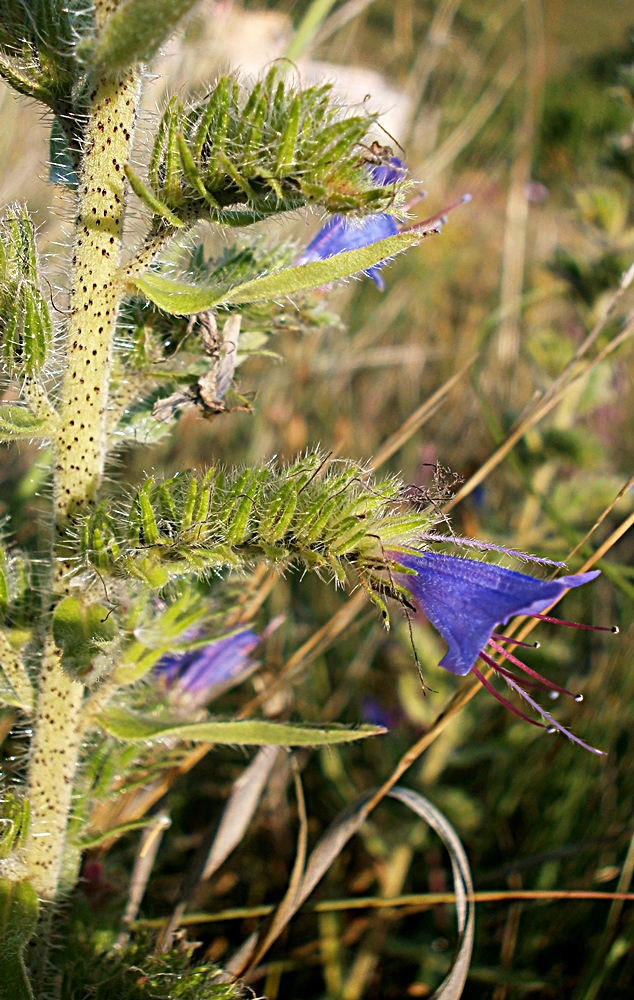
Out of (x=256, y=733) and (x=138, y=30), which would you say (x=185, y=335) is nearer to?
(x=138, y=30)

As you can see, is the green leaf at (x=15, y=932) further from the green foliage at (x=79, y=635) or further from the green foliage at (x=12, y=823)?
the green foliage at (x=79, y=635)

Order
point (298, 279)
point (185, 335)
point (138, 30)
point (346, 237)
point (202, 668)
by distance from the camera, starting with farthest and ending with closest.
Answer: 1. point (202, 668)
2. point (346, 237)
3. point (185, 335)
4. point (298, 279)
5. point (138, 30)

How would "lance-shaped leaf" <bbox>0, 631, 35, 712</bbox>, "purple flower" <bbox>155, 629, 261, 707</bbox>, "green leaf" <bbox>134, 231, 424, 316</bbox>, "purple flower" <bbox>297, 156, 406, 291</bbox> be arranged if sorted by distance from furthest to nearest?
1. "purple flower" <bbox>155, 629, 261, 707</bbox>
2. "purple flower" <bbox>297, 156, 406, 291</bbox>
3. "lance-shaped leaf" <bbox>0, 631, 35, 712</bbox>
4. "green leaf" <bbox>134, 231, 424, 316</bbox>

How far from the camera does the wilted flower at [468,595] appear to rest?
2.67 ft

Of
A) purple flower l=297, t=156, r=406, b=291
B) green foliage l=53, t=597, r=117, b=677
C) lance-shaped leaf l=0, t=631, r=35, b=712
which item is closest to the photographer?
green foliage l=53, t=597, r=117, b=677

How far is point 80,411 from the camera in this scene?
95 centimetres

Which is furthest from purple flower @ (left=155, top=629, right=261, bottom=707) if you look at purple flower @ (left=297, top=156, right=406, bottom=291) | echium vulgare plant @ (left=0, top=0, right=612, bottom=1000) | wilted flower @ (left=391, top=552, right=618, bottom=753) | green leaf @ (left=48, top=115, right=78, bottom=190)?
green leaf @ (left=48, top=115, right=78, bottom=190)

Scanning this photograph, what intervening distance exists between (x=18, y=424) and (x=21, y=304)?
0.13 meters

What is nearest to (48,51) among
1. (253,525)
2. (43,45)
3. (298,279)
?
(43,45)

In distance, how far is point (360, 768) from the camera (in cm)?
215

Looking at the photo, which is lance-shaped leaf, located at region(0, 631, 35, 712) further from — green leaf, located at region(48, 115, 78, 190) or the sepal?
green leaf, located at region(48, 115, 78, 190)

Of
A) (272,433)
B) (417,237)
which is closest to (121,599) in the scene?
(417,237)

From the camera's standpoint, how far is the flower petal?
813mm

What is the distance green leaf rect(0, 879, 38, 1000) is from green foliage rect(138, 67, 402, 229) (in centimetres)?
80
